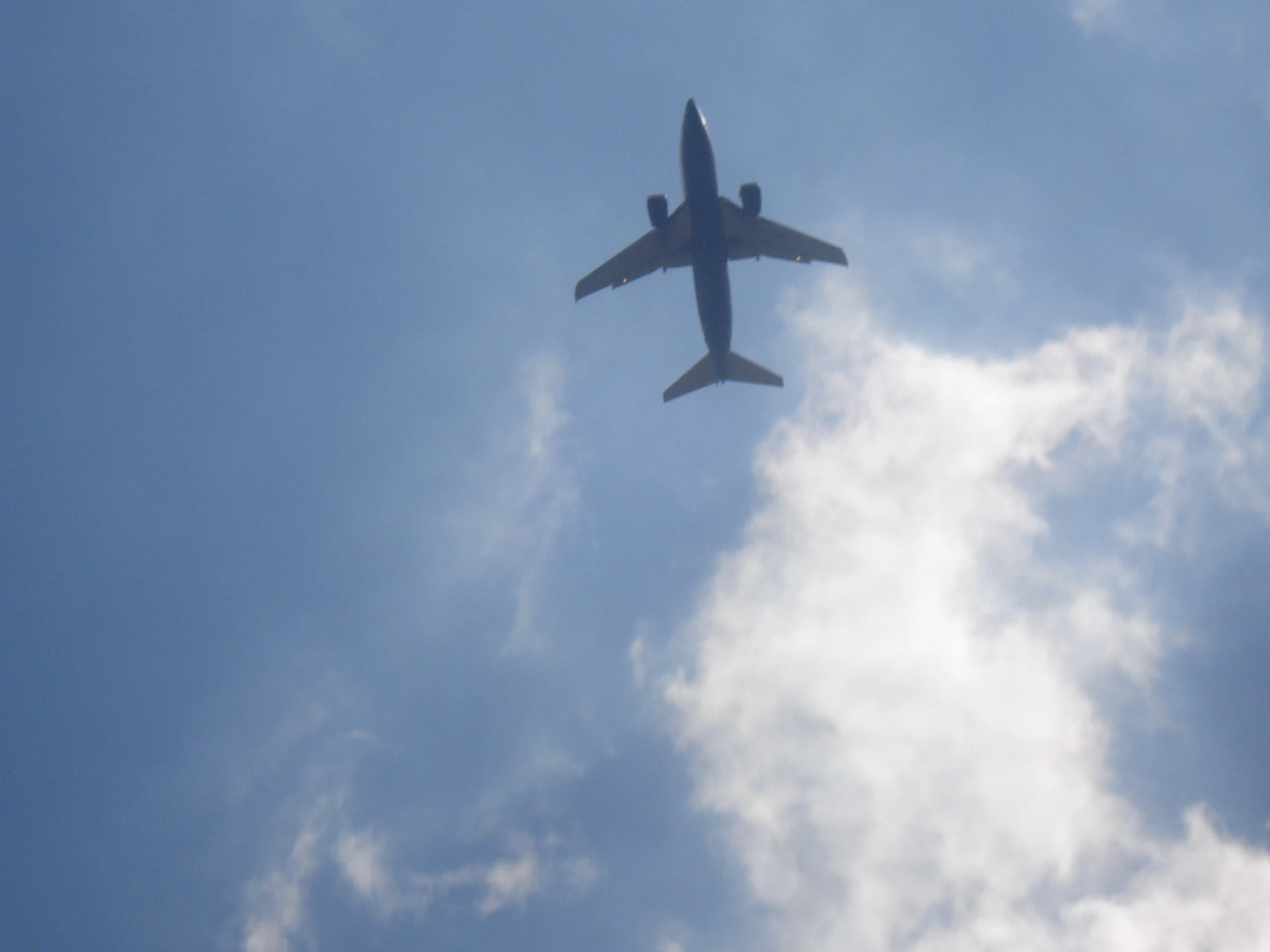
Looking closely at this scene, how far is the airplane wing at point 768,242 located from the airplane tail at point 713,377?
7917 mm

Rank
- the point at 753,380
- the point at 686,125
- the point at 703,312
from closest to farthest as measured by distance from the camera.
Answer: the point at 686,125, the point at 703,312, the point at 753,380

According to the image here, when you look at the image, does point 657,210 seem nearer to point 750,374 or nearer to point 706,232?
point 706,232

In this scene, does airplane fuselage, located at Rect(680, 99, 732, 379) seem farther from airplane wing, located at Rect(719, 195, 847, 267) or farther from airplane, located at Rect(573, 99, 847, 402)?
airplane wing, located at Rect(719, 195, 847, 267)

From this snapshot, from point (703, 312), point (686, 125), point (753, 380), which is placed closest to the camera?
point (686, 125)

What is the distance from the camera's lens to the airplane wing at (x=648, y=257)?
61.4 meters

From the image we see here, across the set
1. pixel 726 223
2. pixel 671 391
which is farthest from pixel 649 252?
→ pixel 671 391

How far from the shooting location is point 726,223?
2447 inches

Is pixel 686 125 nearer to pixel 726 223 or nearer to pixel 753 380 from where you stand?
pixel 726 223

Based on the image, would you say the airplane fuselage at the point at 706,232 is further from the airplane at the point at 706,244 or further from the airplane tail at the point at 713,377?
the airplane tail at the point at 713,377

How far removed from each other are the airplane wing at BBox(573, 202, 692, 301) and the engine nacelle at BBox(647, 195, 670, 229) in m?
0.55

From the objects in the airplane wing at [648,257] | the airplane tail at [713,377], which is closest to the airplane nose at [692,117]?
the airplane wing at [648,257]

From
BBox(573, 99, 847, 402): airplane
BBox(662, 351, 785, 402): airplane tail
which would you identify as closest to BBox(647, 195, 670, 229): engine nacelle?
BBox(573, 99, 847, 402): airplane

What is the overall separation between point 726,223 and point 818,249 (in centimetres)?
621

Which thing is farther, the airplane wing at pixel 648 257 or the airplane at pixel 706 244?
the airplane wing at pixel 648 257
